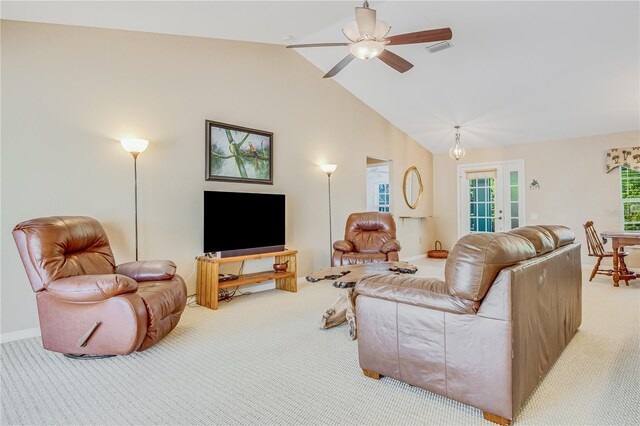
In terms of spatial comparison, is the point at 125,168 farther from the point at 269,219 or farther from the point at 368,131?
the point at 368,131

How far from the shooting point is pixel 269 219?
4.49m

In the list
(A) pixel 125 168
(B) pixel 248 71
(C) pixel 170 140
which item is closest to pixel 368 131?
(B) pixel 248 71

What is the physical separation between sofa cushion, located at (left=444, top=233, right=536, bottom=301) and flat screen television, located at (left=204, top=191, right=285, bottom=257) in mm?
2882

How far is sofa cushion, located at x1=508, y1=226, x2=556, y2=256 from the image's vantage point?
2055 millimetres

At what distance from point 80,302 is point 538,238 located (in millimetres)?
3094

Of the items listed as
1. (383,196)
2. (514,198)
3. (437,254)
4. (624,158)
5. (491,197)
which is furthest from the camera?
(383,196)

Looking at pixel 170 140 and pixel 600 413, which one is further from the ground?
pixel 170 140

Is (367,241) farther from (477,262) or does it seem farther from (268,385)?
(477,262)

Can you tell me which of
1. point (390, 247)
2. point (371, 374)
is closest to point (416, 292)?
point (371, 374)

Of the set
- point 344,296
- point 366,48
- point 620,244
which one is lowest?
point 344,296

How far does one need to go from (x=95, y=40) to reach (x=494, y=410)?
4.34 metres

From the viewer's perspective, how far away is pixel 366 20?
2539 mm

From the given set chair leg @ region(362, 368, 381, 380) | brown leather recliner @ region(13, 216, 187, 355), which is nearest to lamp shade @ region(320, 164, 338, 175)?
brown leather recliner @ region(13, 216, 187, 355)

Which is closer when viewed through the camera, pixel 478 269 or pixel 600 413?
pixel 478 269
